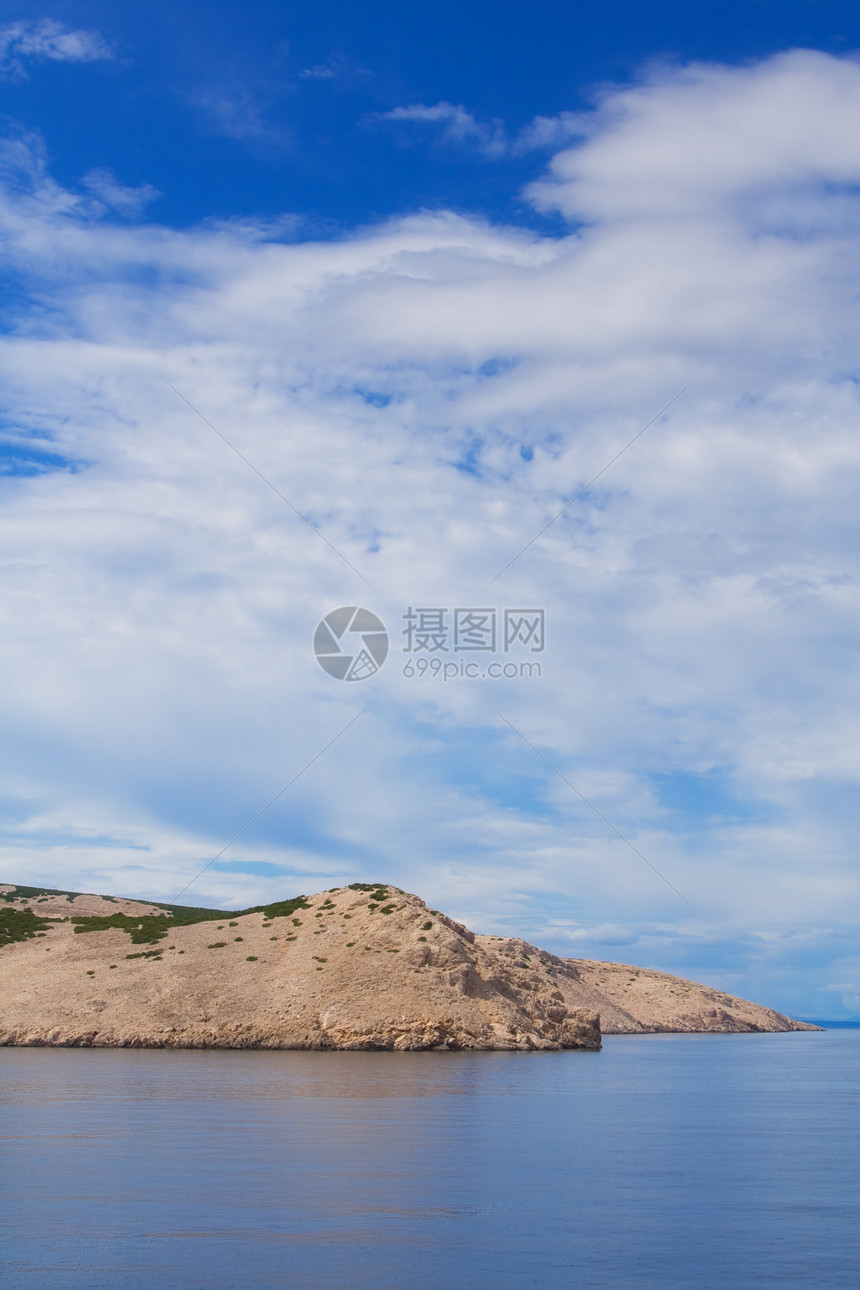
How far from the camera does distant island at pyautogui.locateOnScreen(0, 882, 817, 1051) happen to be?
239 feet

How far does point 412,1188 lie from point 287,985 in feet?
187

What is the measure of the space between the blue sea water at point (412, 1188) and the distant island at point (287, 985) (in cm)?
2715

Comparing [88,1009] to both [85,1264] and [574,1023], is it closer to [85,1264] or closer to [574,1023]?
[574,1023]

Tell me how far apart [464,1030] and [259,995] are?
1482 centimetres

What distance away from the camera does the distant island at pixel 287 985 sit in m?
72.9

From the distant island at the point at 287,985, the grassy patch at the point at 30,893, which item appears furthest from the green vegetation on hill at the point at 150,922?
the grassy patch at the point at 30,893

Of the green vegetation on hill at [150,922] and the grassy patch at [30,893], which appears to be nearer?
the green vegetation on hill at [150,922]

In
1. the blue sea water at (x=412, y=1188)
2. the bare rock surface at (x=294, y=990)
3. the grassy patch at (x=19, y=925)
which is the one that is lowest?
the blue sea water at (x=412, y=1188)

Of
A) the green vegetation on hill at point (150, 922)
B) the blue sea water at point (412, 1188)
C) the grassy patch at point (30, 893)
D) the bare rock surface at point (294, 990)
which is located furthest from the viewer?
the grassy patch at point (30, 893)

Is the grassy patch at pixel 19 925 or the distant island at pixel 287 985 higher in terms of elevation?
the grassy patch at pixel 19 925

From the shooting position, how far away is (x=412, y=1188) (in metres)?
22.2

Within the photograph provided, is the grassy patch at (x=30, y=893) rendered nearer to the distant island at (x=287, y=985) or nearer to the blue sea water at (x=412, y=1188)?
the distant island at (x=287, y=985)

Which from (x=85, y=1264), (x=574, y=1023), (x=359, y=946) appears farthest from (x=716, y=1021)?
(x=85, y=1264)

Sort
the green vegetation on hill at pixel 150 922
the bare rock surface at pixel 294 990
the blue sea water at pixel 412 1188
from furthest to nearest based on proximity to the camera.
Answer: the green vegetation on hill at pixel 150 922 < the bare rock surface at pixel 294 990 < the blue sea water at pixel 412 1188
